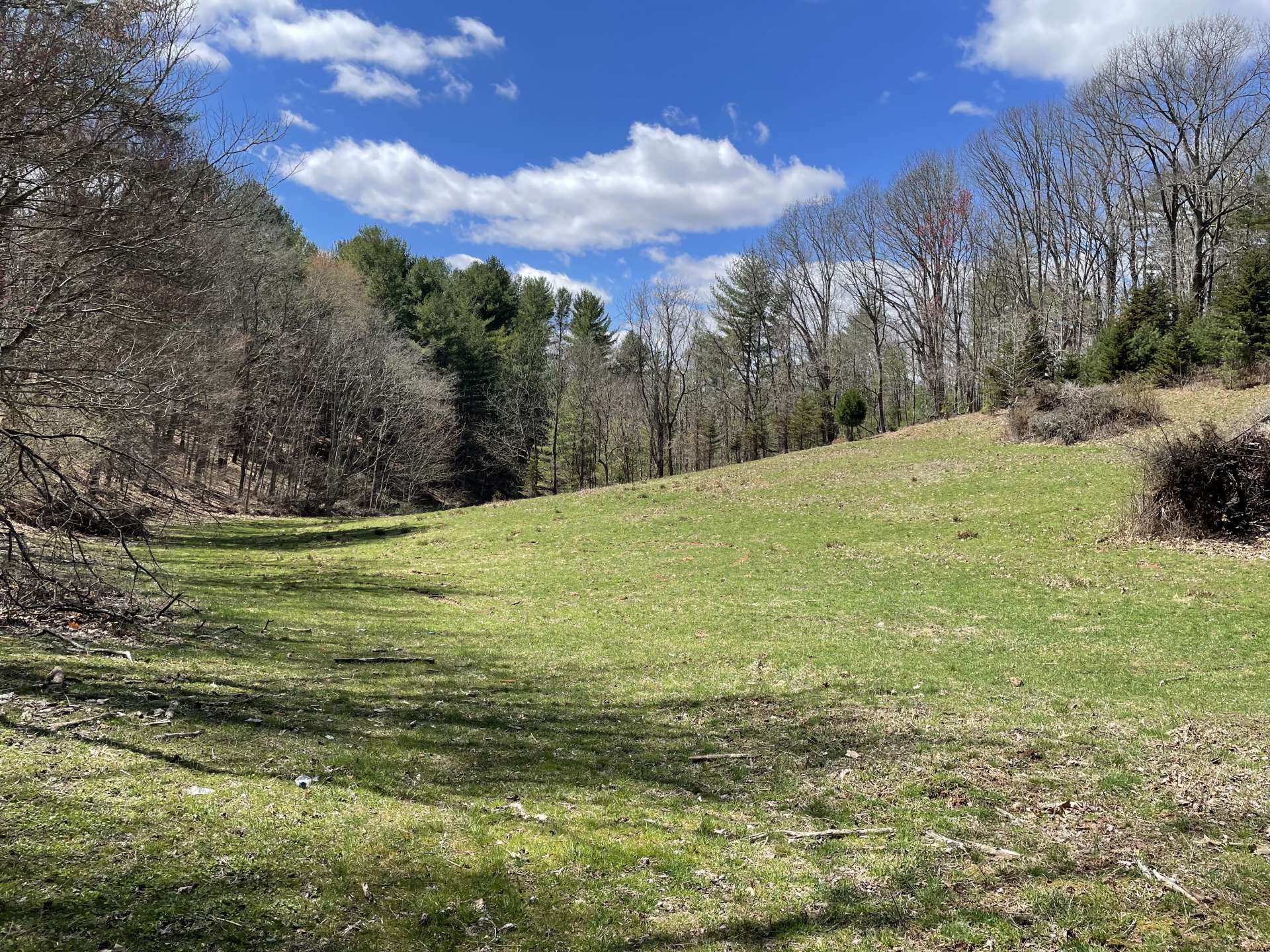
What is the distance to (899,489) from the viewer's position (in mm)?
24438

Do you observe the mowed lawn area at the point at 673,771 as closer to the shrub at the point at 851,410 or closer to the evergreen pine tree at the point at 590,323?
the shrub at the point at 851,410

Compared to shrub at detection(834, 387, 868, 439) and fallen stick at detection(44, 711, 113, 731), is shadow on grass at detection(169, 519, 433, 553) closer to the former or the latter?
fallen stick at detection(44, 711, 113, 731)

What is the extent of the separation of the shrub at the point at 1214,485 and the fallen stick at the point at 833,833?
14269 mm

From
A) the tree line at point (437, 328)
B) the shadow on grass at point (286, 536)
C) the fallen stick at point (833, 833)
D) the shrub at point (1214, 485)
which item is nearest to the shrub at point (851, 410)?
the tree line at point (437, 328)

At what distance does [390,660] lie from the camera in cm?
981

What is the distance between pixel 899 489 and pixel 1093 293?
37.9m

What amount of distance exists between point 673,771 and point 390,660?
5362mm

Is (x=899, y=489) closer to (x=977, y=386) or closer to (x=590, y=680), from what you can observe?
(x=590, y=680)

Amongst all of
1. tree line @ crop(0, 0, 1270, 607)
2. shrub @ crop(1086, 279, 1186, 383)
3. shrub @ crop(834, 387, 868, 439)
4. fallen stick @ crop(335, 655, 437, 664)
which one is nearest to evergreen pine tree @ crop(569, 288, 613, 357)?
tree line @ crop(0, 0, 1270, 607)

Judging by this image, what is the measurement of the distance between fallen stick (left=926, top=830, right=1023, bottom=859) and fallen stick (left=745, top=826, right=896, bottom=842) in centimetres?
29

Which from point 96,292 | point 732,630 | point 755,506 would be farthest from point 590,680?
point 755,506

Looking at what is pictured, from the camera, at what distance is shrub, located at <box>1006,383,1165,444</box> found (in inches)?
1016

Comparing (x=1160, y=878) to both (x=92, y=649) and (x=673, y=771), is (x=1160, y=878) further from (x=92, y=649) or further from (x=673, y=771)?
(x=92, y=649)

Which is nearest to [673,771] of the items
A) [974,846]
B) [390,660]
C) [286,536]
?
[974,846]
